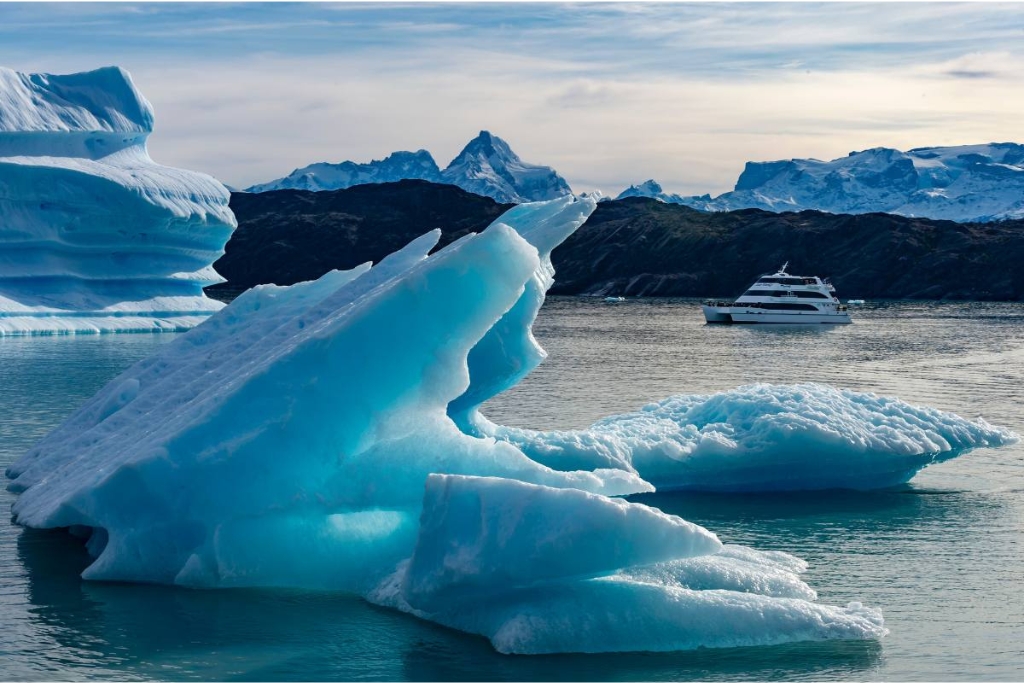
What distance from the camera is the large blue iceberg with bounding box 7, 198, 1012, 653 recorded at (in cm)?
855

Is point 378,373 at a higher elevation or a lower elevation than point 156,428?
higher

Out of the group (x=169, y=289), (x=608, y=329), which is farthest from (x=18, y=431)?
(x=608, y=329)

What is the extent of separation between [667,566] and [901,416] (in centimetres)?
682

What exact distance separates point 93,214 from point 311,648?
37.2m

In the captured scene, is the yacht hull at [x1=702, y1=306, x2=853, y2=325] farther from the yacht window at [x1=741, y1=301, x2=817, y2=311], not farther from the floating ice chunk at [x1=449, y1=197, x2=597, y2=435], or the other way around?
the floating ice chunk at [x1=449, y1=197, x2=597, y2=435]

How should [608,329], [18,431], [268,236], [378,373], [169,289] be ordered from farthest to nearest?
1. [268,236]
2. [608,329]
3. [169,289]
4. [18,431]
5. [378,373]

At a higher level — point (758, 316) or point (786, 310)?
point (786, 310)

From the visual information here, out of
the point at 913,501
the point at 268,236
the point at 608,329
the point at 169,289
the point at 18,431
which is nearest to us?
the point at 913,501

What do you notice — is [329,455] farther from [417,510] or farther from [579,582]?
[579,582]

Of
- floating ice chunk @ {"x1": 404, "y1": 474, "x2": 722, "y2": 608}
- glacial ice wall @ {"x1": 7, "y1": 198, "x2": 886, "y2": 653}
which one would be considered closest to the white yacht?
glacial ice wall @ {"x1": 7, "y1": 198, "x2": 886, "y2": 653}

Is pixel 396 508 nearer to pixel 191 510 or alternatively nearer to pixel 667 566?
pixel 191 510

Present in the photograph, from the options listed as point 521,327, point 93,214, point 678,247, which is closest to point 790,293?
point 93,214

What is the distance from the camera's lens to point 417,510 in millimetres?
10586

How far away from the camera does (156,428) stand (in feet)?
37.2
